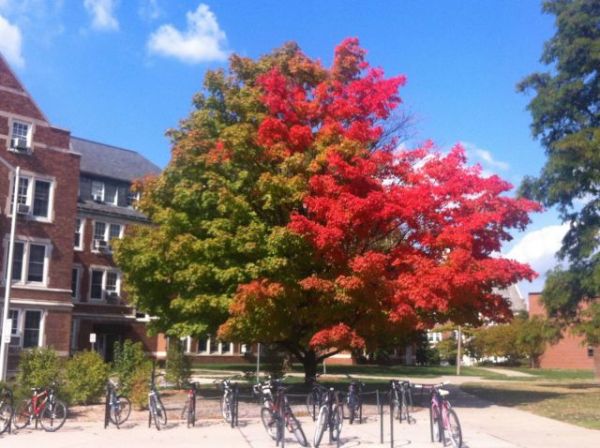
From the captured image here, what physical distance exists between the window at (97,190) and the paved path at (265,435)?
34.8m

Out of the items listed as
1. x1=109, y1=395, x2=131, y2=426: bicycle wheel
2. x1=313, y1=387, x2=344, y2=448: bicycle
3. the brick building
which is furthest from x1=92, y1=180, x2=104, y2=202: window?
x1=313, y1=387, x2=344, y2=448: bicycle

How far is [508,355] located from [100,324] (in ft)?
120

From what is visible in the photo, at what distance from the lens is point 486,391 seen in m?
28.9

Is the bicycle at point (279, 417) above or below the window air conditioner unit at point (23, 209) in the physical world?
below

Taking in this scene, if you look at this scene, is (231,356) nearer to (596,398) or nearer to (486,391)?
(486,391)

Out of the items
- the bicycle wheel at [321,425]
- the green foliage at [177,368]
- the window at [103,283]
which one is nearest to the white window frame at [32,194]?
the window at [103,283]

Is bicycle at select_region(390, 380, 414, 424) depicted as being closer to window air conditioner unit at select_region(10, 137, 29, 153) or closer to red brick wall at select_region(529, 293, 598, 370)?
window air conditioner unit at select_region(10, 137, 29, 153)

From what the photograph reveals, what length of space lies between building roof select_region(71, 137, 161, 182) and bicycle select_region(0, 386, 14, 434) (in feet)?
116

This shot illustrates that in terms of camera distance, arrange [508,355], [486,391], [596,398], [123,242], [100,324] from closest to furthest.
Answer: [123,242]
[596,398]
[486,391]
[100,324]
[508,355]

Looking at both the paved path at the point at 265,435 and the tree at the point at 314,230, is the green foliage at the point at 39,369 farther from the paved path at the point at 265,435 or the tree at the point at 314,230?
the tree at the point at 314,230

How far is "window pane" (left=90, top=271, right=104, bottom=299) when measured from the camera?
48875mm

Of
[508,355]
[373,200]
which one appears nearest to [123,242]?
[373,200]

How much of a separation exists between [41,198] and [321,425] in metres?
28.3

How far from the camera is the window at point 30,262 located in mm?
36062
